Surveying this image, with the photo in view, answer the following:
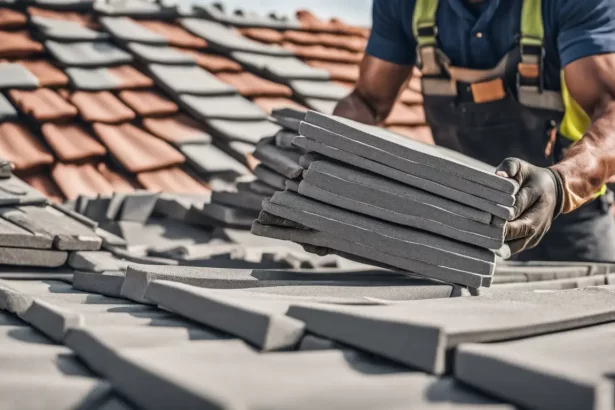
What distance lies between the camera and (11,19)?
3.77m

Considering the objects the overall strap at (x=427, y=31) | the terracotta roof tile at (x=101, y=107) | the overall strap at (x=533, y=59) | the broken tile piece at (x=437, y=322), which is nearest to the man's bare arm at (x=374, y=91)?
the overall strap at (x=427, y=31)

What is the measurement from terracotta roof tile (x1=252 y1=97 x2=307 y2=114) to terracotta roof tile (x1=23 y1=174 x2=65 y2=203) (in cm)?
131

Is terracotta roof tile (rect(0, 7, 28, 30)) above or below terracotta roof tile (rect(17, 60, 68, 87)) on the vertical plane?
above

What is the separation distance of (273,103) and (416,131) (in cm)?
90

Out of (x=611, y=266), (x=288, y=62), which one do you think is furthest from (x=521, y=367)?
(x=288, y=62)

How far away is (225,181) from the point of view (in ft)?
11.4

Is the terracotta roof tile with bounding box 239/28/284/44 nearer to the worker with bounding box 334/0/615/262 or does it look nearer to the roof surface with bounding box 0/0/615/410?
the roof surface with bounding box 0/0/615/410

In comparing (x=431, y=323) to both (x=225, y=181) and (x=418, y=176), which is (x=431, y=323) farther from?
(x=225, y=181)

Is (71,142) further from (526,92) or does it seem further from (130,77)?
(526,92)

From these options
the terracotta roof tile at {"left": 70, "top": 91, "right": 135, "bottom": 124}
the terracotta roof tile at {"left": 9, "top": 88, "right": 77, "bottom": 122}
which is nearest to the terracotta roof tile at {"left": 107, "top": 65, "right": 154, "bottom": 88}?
the terracotta roof tile at {"left": 70, "top": 91, "right": 135, "bottom": 124}

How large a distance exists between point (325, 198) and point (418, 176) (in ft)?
0.74

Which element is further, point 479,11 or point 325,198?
point 479,11

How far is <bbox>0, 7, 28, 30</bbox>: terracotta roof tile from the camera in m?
3.74

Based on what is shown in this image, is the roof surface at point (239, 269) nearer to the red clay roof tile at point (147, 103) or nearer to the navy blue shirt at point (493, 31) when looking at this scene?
the red clay roof tile at point (147, 103)
